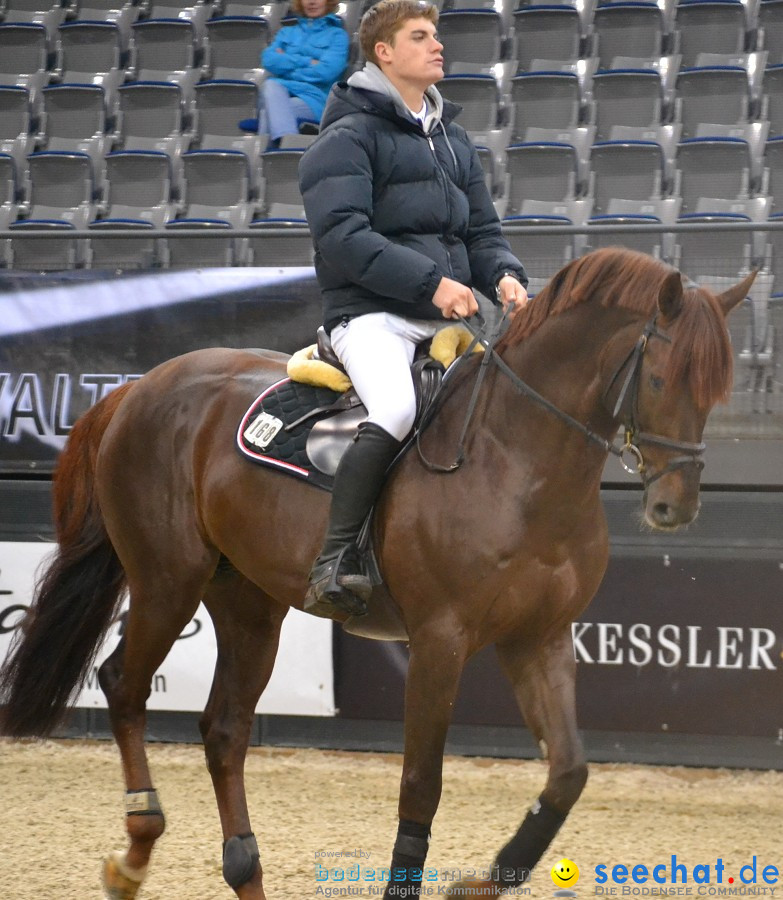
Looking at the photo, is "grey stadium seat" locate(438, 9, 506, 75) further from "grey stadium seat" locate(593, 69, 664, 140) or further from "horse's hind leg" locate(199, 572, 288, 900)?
"horse's hind leg" locate(199, 572, 288, 900)

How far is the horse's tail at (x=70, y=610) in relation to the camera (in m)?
4.66

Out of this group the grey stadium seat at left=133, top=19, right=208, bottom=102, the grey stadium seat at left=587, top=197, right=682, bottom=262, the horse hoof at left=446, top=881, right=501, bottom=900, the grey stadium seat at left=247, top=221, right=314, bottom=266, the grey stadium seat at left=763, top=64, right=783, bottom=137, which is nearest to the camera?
the horse hoof at left=446, top=881, right=501, bottom=900

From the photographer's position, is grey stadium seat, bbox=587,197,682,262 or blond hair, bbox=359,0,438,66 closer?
blond hair, bbox=359,0,438,66

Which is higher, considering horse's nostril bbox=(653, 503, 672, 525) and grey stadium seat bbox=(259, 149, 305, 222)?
grey stadium seat bbox=(259, 149, 305, 222)

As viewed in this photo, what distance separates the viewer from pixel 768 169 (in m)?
8.42

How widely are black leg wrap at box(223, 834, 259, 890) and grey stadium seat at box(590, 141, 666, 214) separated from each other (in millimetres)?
5838

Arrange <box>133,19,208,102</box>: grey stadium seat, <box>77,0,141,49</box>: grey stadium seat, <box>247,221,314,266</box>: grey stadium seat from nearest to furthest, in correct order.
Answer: <box>247,221,314,266</box>: grey stadium seat, <box>133,19,208,102</box>: grey stadium seat, <box>77,0,141,49</box>: grey stadium seat

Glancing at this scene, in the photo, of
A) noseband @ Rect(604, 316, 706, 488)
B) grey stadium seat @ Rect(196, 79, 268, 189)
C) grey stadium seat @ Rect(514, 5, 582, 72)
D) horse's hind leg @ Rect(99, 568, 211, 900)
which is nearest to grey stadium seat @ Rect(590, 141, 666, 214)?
grey stadium seat @ Rect(514, 5, 582, 72)

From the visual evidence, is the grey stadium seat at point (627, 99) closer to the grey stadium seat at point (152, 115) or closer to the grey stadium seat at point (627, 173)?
the grey stadium seat at point (627, 173)

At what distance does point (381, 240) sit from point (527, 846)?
1836 mm

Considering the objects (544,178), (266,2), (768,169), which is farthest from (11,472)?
(266,2)

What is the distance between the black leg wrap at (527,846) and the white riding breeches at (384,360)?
1190 millimetres

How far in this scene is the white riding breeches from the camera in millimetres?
3559

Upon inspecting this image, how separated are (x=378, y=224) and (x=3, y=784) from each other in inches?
150
